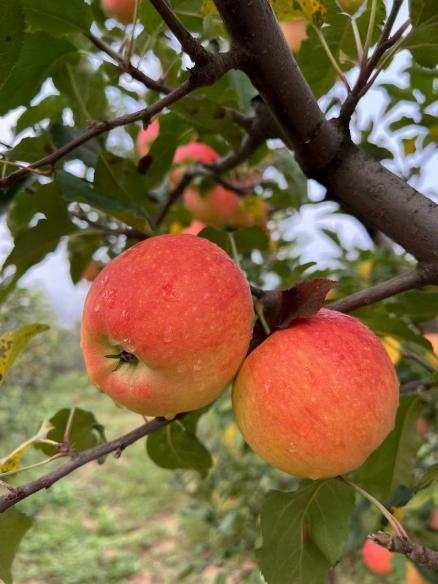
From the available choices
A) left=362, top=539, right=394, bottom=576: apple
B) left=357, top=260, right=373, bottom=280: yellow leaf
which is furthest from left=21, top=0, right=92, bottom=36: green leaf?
left=362, top=539, right=394, bottom=576: apple

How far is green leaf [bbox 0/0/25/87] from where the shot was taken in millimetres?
609

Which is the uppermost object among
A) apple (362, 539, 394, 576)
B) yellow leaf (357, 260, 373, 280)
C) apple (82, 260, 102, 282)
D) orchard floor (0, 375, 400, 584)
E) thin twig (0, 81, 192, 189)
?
thin twig (0, 81, 192, 189)

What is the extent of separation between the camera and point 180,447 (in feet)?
3.09

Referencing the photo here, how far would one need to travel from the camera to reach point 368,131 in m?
1.54

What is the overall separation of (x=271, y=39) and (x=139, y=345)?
0.35 m

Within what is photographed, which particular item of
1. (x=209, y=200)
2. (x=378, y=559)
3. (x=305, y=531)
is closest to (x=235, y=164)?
(x=209, y=200)

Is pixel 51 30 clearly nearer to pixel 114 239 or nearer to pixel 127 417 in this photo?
pixel 114 239

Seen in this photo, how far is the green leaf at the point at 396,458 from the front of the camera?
3.00 ft

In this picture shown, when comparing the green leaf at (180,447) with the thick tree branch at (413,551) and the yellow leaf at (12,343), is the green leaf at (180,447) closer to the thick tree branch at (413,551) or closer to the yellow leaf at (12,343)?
the yellow leaf at (12,343)

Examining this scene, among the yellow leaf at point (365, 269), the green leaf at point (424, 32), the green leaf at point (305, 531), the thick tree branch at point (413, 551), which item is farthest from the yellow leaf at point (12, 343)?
the yellow leaf at point (365, 269)

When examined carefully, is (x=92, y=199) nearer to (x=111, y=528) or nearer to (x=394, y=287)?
(x=394, y=287)

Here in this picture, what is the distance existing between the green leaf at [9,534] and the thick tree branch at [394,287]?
0.45 metres

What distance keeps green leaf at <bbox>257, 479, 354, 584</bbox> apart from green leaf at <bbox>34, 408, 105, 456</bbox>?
270 mm

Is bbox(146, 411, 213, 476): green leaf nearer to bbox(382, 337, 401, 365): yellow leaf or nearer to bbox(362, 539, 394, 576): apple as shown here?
bbox(382, 337, 401, 365): yellow leaf
